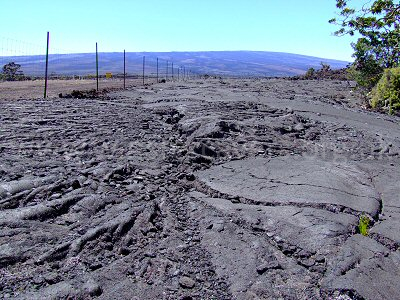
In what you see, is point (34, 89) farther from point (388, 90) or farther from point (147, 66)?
point (147, 66)

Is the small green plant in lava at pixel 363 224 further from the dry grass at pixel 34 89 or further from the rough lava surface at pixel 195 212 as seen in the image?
the dry grass at pixel 34 89

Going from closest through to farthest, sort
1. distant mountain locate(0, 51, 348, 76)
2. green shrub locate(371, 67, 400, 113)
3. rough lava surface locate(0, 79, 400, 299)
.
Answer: rough lava surface locate(0, 79, 400, 299)
green shrub locate(371, 67, 400, 113)
distant mountain locate(0, 51, 348, 76)

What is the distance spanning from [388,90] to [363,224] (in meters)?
9.15

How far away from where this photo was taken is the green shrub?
10.7m

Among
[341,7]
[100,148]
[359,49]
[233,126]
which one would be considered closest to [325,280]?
[100,148]

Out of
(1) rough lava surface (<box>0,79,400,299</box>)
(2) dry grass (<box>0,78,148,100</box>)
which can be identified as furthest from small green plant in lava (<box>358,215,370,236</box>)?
(2) dry grass (<box>0,78,148,100</box>)

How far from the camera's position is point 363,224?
4117 millimetres

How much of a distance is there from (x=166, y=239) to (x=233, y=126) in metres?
4.62

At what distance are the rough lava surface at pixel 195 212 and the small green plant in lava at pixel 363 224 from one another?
0.19 feet

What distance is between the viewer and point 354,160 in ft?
21.9

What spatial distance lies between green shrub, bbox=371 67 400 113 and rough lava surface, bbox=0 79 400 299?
3.12 meters

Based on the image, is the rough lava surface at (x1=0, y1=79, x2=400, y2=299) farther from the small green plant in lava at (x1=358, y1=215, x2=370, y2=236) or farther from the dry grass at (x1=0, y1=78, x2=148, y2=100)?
the dry grass at (x1=0, y1=78, x2=148, y2=100)

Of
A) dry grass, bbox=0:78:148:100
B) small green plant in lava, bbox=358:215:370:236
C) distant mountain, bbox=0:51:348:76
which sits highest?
distant mountain, bbox=0:51:348:76

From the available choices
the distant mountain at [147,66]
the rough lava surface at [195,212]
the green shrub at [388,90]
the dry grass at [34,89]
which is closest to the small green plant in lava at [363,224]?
the rough lava surface at [195,212]
